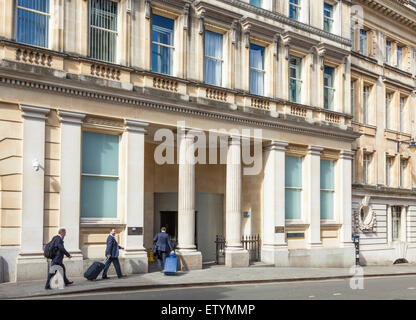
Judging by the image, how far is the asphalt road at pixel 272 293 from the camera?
48.5 ft

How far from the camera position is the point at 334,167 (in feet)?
95.6

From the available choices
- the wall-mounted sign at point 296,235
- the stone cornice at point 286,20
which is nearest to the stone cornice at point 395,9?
the stone cornice at point 286,20

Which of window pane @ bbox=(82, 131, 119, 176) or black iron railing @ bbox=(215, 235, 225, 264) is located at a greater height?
window pane @ bbox=(82, 131, 119, 176)

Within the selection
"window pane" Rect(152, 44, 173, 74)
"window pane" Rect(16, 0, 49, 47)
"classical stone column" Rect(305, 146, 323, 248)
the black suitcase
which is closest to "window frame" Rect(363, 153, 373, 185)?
"classical stone column" Rect(305, 146, 323, 248)

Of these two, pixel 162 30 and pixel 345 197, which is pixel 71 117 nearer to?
pixel 162 30

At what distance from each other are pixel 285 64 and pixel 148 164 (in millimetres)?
8383

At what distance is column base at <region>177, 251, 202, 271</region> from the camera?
21.3 metres

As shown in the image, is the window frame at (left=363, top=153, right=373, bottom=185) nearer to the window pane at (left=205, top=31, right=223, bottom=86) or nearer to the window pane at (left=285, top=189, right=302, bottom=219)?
the window pane at (left=285, top=189, right=302, bottom=219)

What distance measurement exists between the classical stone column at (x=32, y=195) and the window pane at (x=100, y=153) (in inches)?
72.2

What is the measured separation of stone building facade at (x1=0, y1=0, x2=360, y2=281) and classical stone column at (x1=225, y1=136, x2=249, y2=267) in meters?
0.05

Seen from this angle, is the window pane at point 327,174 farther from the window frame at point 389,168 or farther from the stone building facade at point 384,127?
the window frame at point 389,168
